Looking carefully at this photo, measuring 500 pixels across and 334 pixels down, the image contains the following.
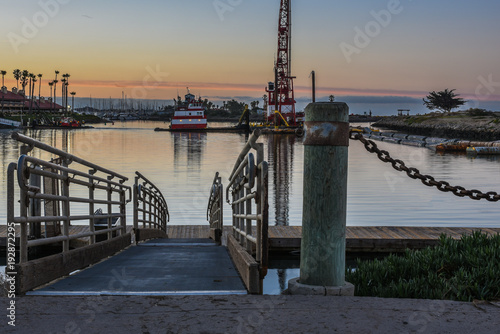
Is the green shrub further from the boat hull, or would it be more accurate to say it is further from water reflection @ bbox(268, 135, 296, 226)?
the boat hull

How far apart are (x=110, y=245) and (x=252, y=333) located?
4.16m

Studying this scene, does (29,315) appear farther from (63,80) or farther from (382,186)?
(63,80)

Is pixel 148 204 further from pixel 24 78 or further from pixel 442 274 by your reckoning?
pixel 24 78

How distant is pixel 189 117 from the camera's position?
4328 inches

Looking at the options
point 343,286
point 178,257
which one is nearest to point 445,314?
point 343,286

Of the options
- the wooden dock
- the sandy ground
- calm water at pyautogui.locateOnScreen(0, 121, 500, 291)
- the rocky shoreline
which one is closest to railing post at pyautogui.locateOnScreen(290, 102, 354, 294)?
the sandy ground

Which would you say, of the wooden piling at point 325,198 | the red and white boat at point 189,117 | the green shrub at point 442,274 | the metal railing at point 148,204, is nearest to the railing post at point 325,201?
the wooden piling at point 325,198

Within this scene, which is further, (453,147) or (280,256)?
(453,147)

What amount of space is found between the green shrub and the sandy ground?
1152 mm

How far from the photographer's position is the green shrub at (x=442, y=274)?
4.59 metres

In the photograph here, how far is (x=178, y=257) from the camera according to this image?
236 inches

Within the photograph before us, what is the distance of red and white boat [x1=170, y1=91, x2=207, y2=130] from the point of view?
356 ft

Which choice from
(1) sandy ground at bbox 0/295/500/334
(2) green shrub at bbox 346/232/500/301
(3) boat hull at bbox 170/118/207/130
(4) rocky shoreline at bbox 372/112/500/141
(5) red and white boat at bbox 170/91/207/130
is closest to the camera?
(1) sandy ground at bbox 0/295/500/334

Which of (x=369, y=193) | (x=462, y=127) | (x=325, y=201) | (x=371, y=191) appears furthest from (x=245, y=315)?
(x=462, y=127)
